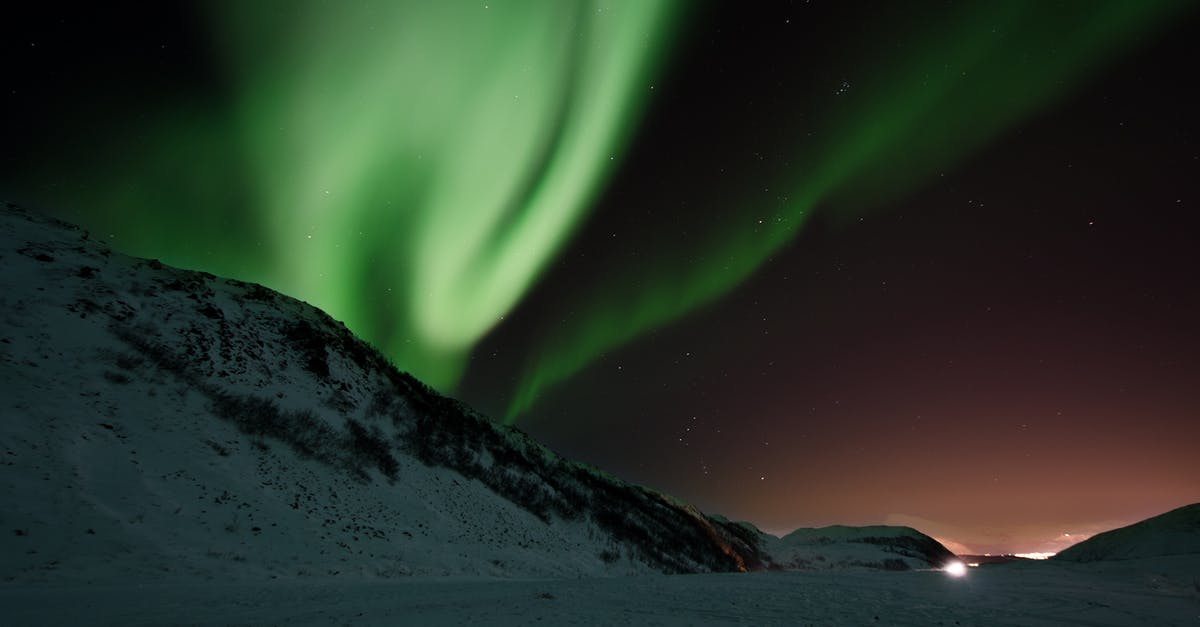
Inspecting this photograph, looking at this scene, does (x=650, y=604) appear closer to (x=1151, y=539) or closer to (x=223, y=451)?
(x=223, y=451)

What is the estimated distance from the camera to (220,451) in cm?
2236

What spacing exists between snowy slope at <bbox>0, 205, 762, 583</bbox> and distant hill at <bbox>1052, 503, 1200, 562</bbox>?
26.5 metres

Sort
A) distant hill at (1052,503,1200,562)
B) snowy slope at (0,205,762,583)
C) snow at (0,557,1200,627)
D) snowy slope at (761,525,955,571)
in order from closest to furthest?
1. snow at (0,557,1200,627)
2. snowy slope at (0,205,762,583)
3. distant hill at (1052,503,1200,562)
4. snowy slope at (761,525,955,571)

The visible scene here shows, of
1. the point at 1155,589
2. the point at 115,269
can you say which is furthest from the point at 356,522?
the point at 1155,589

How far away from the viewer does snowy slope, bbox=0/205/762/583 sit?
1532 cm

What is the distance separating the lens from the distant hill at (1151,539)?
70.4 ft

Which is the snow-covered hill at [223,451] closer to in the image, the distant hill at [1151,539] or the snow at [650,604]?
the snow at [650,604]

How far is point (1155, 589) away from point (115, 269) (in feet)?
155

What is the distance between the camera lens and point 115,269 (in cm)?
3002

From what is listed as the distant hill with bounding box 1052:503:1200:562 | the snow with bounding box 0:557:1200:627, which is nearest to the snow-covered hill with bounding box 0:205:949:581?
the snow with bounding box 0:557:1200:627

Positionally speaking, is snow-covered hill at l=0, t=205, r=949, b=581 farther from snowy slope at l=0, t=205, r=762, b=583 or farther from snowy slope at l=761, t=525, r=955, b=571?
snowy slope at l=761, t=525, r=955, b=571

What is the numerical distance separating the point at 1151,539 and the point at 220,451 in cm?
4328

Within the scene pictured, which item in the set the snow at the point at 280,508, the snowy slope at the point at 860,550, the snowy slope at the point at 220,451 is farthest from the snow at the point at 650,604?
the snowy slope at the point at 860,550

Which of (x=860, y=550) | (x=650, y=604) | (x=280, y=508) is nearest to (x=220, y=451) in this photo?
(x=280, y=508)
